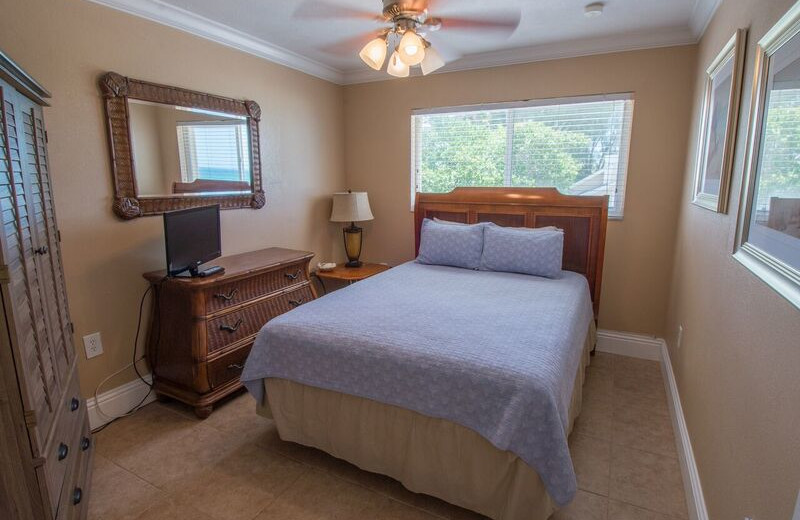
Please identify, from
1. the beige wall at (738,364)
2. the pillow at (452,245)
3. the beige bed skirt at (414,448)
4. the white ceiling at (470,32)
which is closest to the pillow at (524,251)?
the pillow at (452,245)

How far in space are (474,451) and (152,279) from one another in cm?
205

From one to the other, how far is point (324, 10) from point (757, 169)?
7.42ft

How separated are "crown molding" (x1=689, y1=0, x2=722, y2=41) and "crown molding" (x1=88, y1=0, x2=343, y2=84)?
2.76 m

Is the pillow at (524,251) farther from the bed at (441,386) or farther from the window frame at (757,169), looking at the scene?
the window frame at (757,169)

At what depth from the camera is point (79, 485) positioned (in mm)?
1647

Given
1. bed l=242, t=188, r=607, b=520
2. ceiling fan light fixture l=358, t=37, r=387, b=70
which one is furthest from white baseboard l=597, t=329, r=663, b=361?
ceiling fan light fixture l=358, t=37, r=387, b=70

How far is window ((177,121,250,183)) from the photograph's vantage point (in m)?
2.72

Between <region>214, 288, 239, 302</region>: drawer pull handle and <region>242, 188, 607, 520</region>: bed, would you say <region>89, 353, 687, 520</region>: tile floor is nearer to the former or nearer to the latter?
<region>242, 188, 607, 520</region>: bed

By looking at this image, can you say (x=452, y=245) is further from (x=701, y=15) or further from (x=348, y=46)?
(x=701, y=15)

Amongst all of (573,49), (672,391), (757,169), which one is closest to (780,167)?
(757,169)

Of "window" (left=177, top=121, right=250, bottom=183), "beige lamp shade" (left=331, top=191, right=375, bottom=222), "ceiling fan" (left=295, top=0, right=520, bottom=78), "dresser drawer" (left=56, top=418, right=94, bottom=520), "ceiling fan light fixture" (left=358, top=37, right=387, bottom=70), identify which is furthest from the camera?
"beige lamp shade" (left=331, top=191, right=375, bottom=222)

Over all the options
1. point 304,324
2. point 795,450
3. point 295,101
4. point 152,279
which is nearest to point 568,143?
point 295,101

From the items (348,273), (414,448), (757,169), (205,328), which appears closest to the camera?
(757,169)

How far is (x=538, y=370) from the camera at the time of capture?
5.13 ft
